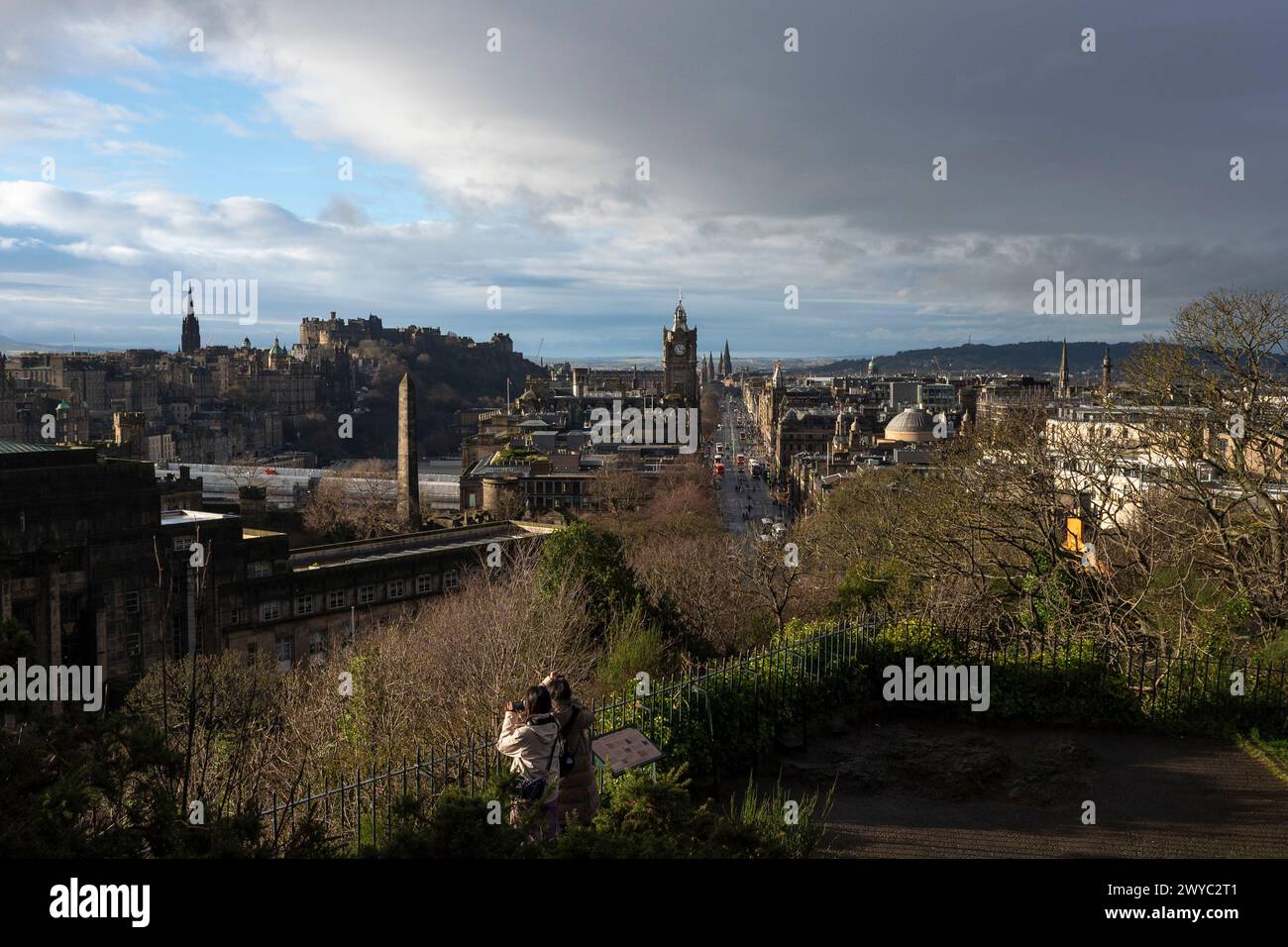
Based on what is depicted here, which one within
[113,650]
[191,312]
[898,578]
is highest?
[191,312]

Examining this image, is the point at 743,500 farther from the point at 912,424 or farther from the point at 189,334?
the point at 189,334

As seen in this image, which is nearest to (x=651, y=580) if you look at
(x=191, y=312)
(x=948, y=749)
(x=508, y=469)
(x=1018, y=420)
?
(x=1018, y=420)

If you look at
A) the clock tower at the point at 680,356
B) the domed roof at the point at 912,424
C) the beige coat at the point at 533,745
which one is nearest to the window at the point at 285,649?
the beige coat at the point at 533,745

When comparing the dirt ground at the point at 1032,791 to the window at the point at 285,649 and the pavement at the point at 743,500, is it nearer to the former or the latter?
the window at the point at 285,649

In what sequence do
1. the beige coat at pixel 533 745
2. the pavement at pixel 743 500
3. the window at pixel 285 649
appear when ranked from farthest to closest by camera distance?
the pavement at pixel 743 500 < the window at pixel 285 649 < the beige coat at pixel 533 745

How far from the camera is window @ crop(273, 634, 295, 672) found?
37.9m

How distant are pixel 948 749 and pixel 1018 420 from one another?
56.5 feet

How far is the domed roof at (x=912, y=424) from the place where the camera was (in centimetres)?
10675

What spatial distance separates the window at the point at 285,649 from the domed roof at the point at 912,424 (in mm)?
80837

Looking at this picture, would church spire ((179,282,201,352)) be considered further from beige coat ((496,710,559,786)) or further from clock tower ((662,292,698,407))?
beige coat ((496,710,559,786))

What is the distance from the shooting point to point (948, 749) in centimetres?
1234
